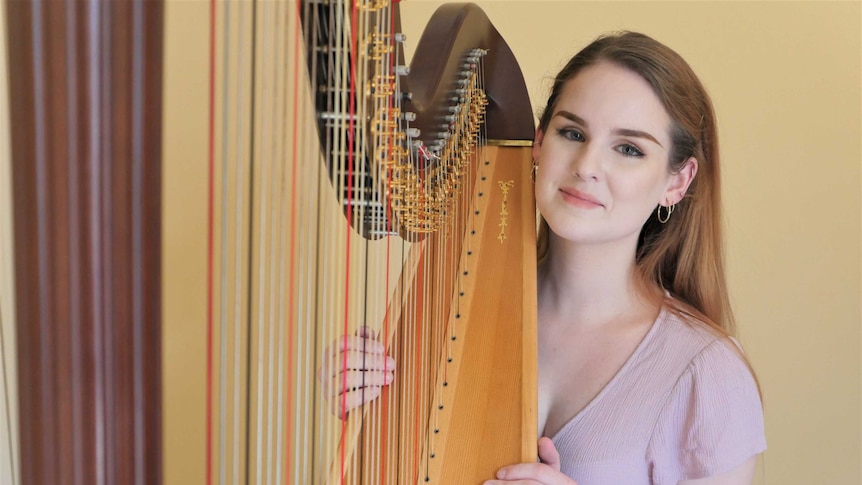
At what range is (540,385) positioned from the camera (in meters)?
1.63

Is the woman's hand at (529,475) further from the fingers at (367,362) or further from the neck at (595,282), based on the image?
the neck at (595,282)

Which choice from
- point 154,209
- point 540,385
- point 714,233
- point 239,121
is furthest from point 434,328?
point 154,209

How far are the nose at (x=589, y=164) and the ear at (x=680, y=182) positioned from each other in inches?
6.4

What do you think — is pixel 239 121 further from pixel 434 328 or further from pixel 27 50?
pixel 434 328

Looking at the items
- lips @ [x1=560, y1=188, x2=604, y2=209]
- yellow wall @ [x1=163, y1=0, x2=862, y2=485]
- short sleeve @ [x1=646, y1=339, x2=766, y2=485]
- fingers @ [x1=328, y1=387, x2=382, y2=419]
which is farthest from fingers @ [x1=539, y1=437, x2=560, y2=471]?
yellow wall @ [x1=163, y1=0, x2=862, y2=485]

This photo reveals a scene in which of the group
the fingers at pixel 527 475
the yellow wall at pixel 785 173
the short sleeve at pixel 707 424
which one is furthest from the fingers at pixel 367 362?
the yellow wall at pixel 785 173

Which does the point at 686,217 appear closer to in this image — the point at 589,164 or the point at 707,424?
the point at 589,164

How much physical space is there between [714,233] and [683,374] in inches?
12.5

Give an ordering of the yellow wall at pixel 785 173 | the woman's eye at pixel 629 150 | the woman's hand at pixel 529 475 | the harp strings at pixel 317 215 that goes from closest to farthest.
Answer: the harp strings at pixel 317 215, the woman's hand at pixel 529 475, the woman's eye at pixel 629 150, the yellow wall at pixel 785 173

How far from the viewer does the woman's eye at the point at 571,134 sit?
5.14 ft

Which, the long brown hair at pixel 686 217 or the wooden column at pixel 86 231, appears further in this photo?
the long brown hair at pixel 686 217

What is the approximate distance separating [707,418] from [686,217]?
1.26 feet

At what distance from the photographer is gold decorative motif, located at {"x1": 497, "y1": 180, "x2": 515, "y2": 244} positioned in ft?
5.51

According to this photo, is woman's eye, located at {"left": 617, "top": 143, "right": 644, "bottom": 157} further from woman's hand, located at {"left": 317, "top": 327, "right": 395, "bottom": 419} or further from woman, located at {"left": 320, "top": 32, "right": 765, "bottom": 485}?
woman's hand, located at {"left": 317, "top": 327, "right": 395, "bottom": 419}
